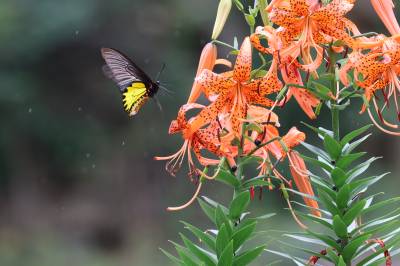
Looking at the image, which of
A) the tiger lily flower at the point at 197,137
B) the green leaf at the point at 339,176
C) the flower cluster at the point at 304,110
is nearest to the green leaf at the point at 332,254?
the flower cluster at the point at 304,110

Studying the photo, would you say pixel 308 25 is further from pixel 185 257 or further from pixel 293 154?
pixel 185 257

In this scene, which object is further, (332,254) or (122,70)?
(122,70)

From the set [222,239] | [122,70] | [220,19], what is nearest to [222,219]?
[222,239]

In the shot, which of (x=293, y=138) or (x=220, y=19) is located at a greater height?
(x=220, y=19)

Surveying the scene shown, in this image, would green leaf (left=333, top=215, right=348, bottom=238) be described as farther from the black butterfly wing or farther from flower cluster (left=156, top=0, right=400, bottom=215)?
the black butterfly wing

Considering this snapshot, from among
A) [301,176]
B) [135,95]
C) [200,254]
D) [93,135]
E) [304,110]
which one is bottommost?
[93,135]
